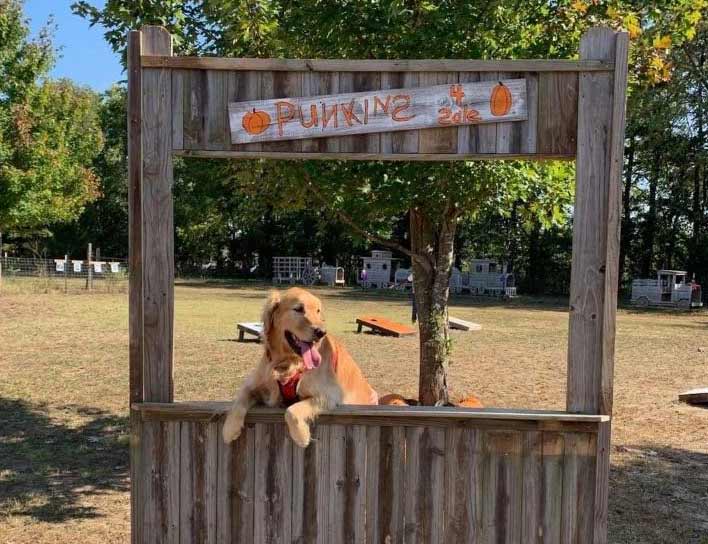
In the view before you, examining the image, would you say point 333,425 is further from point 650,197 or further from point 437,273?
point 650,197

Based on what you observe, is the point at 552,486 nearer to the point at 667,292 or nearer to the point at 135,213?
the point at 135,213

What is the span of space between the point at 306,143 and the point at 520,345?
11.3m

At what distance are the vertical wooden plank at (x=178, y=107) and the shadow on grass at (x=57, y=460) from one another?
2993 millimetres

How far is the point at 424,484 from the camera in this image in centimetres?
311

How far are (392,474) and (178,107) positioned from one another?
1984 millimetres

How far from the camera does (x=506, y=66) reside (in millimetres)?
2986

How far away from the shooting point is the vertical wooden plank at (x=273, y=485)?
314cm

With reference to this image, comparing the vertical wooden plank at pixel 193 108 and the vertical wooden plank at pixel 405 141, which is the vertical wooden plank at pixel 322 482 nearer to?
the vertical wooden plank at pixel 405 141

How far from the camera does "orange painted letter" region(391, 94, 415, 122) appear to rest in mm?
3020

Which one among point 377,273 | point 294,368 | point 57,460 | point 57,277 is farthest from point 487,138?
point 377,273

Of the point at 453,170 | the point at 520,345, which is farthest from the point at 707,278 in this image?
the point at 453,170

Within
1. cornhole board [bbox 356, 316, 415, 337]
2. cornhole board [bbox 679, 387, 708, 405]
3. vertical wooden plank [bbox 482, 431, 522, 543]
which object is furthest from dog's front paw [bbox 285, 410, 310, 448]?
cornhole board [bbox 356, 316, 415, 337]

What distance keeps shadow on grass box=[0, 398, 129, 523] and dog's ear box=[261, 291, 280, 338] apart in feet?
7.50

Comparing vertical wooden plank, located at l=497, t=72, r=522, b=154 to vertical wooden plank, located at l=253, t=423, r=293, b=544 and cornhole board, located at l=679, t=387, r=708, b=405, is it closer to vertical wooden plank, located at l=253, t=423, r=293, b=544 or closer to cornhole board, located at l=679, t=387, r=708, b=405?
vertical wooden plank, located at l=253, t=423, r=293, b=544
